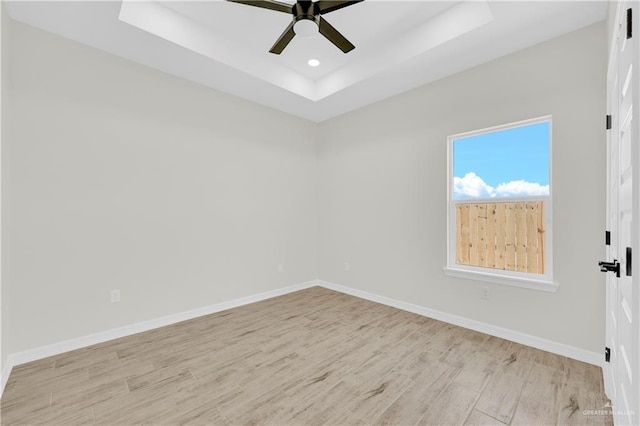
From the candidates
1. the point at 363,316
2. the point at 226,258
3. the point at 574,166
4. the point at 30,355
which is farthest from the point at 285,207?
the point at 574,166

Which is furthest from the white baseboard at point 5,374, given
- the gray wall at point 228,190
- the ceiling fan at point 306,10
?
the ceiling fan at point 306,10

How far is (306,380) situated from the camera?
84.9 inches

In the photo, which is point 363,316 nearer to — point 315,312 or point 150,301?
point 315,312

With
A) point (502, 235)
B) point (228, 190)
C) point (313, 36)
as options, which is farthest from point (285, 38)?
point (502, 235)

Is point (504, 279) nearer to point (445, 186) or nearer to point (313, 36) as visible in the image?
point (445, 186)

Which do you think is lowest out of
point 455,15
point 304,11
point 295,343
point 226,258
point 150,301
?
point 295,343

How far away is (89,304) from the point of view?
2.74 metres

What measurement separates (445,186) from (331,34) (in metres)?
2.07

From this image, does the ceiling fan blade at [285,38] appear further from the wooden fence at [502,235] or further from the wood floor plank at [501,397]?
the wood floor plank at [501,397]

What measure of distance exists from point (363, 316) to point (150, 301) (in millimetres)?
2440

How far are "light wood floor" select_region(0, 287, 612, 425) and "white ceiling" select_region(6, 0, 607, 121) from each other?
2.87 m

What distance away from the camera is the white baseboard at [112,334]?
2365 millimetres

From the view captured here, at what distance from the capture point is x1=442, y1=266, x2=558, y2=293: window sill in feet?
8.50

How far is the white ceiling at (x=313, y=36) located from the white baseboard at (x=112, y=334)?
9.22 ft
